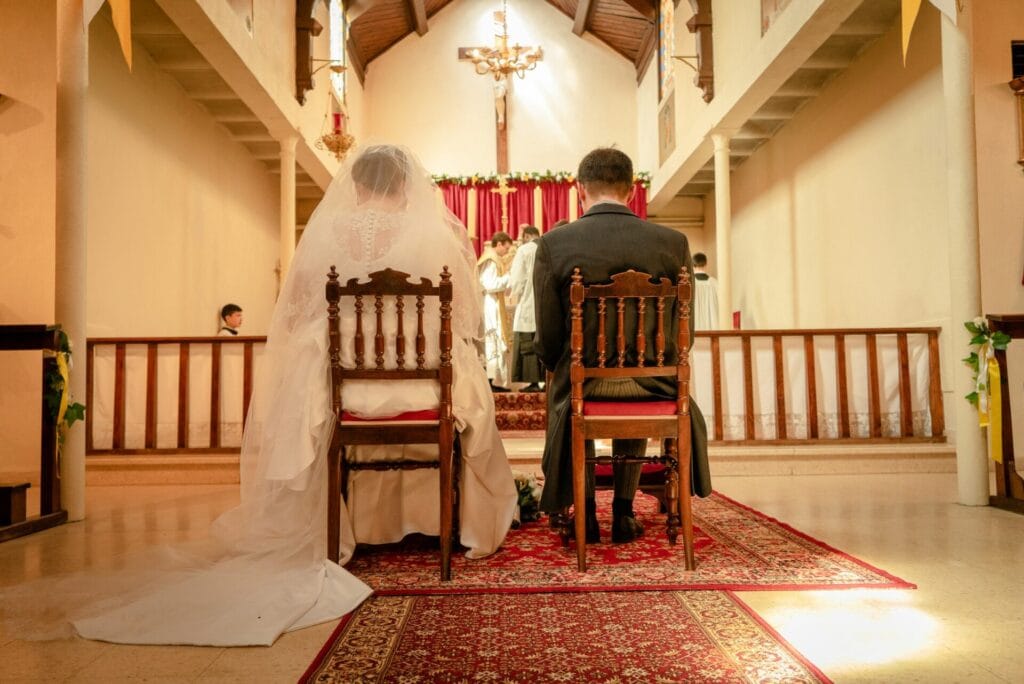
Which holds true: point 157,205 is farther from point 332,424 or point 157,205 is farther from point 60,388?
point 332,424

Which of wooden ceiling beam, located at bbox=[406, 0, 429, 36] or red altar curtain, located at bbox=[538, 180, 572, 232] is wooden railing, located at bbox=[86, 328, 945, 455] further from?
wooden ceiling beam, located at bbox=[406, 0, 429, 36]

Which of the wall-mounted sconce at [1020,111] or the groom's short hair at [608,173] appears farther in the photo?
the wall-mounted sconce at [1020,111]

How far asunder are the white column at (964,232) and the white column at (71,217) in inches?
181

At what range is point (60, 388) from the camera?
412cm

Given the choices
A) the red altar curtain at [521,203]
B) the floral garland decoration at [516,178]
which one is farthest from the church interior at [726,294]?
the red altar curtain at [521,203]

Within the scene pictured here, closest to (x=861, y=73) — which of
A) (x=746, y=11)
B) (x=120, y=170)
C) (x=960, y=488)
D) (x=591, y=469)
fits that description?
(x=746, y=11)

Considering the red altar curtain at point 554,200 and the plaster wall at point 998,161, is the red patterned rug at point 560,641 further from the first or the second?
the red altar curtain at point 554,200

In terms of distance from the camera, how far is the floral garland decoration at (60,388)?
412 cm

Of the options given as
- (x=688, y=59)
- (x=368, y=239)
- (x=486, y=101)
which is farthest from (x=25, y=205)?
(x=486, y=101)

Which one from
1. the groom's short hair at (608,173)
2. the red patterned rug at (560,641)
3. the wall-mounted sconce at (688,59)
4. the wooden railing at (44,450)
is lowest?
the red patterned rug at (560,641)

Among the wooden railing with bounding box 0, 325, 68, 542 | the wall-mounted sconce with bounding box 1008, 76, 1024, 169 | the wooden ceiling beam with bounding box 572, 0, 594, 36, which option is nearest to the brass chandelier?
the wooden ceiling beam with bounding box 572, 0, 594, 36

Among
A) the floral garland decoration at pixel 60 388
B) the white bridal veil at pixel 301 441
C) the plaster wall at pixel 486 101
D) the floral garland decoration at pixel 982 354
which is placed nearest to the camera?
the white bridal veil at pixel 301 441

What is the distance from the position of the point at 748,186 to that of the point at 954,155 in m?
7.87

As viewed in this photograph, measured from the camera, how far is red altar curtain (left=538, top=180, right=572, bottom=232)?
13.9m
